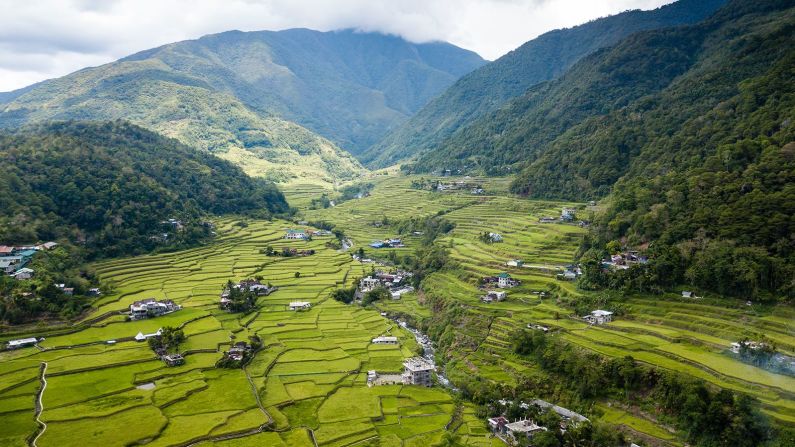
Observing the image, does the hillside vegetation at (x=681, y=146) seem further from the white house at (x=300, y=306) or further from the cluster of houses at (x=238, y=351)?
the cluster of houses at (x=238, y=351)

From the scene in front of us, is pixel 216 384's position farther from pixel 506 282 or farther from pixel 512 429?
pixel 506 282

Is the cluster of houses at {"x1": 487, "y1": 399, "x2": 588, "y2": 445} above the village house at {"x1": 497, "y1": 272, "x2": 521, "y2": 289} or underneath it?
underneath

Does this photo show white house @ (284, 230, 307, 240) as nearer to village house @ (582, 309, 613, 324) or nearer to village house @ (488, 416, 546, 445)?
village house @ (582, 309, 613, 324)

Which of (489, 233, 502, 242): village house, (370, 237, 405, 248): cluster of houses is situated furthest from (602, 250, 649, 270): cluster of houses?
(370, 237, 405, 248): cluster of houses

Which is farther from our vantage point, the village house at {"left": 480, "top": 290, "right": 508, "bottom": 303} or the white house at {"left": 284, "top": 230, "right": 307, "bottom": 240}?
the white house at {"left": 284, "top": 230, "right": 307, "bottom": 240}

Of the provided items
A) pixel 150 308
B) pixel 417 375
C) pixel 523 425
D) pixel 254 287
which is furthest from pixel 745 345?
pixel 150 308

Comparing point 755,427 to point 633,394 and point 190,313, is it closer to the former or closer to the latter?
point 633,394

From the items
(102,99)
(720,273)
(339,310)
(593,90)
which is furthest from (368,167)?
(720,273)
